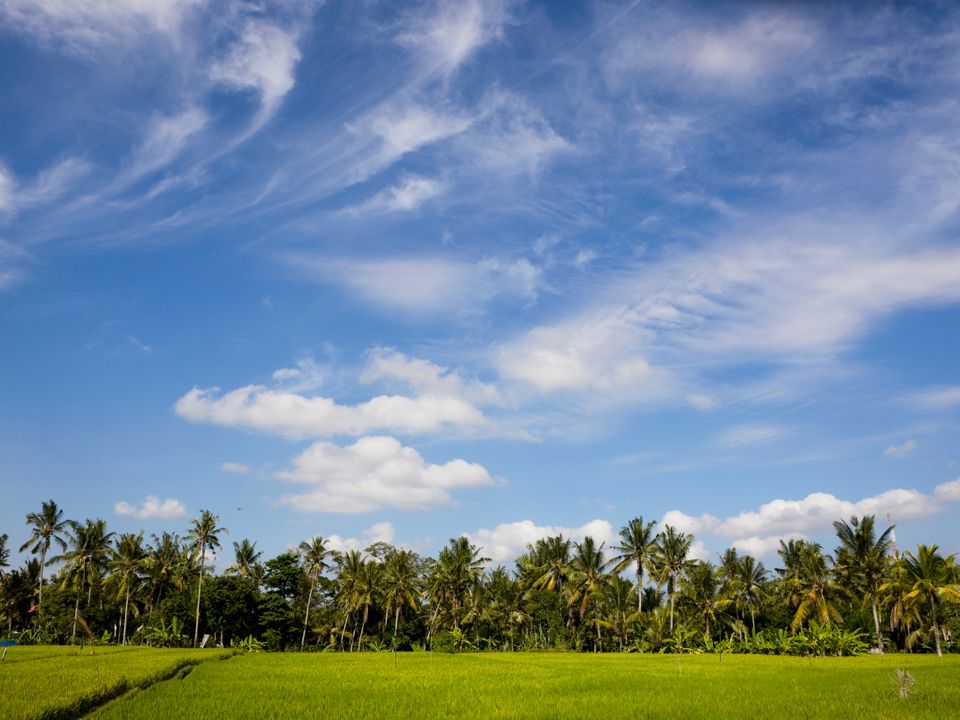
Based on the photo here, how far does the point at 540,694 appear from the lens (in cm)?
2203

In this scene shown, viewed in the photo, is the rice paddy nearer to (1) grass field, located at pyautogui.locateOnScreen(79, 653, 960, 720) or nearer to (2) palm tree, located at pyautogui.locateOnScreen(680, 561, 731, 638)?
(1) grass field, located at pyautogui.locateOnScreen(79, 653, 960, 720)

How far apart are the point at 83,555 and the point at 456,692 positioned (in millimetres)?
48900

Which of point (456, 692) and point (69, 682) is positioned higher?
point (69, 682)

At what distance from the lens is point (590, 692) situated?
2242 cm

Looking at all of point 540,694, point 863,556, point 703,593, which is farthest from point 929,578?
point 540,694

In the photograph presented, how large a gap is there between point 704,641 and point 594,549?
36.8ft

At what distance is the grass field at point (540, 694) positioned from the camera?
1725cm

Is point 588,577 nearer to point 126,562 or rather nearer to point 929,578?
point 929,578

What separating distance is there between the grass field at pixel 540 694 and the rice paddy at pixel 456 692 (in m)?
0.04

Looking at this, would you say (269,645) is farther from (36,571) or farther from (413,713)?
(413,713)

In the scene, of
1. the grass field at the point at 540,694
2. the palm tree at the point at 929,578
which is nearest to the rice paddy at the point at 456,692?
the grass field at the point at 540,694

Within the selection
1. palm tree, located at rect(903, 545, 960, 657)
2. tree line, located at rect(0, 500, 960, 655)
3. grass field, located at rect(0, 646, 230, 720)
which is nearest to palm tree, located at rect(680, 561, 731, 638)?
tree line, located at rect(0, 500, 960, 655)

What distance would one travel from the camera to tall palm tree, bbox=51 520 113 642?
57312 mm

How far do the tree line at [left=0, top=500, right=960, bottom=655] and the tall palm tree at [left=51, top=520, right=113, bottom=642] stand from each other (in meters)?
0.12
